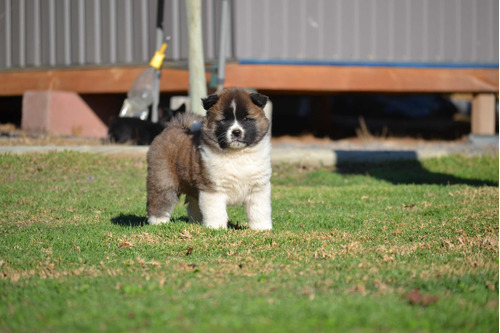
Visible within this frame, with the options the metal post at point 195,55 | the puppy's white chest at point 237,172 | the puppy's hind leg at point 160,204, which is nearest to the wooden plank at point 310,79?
the metal post at point 195,55

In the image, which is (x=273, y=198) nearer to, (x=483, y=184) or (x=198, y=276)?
(x=483, y=184)

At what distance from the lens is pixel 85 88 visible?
17.2 metres

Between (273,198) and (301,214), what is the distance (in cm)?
153

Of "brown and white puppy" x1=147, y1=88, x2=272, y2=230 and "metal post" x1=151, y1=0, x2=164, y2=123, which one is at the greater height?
"metal post" x1=151, y1=0, x2=164, y2=123

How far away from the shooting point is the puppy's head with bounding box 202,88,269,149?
6727mm

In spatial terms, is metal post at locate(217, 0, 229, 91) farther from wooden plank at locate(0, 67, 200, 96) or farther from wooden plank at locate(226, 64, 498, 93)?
wooden plank at locate(0, 67, 200, 96)

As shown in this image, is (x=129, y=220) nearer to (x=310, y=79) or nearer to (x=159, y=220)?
(x=159, y=220)

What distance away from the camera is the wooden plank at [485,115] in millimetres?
16688

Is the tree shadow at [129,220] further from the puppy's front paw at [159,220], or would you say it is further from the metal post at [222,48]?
the metal post at [222,48]

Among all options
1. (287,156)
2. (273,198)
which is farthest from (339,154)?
(273,198)

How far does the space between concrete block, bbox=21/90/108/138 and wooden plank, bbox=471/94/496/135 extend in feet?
28.7

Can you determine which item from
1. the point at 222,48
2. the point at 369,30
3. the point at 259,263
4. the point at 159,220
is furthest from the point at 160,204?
the point at 369,30

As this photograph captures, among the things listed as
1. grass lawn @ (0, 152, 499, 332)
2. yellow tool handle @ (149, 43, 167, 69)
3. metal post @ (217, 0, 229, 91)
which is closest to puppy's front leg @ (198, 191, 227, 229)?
grass lawn @ (0, 152, 499, 332)

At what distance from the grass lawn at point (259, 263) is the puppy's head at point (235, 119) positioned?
860mm
